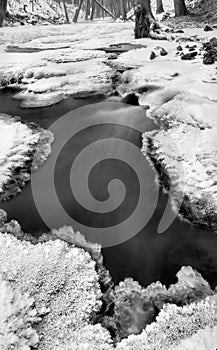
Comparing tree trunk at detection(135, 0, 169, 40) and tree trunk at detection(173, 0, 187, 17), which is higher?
tree trunk at detection(173, 0, 187, 17)

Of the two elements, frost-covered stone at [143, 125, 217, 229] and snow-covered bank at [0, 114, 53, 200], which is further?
snow-covered bank at [0, 114, 53, 200]

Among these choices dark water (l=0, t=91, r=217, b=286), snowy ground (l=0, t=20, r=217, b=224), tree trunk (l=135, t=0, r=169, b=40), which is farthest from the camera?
tree trunk (l=135, t=0, r=169, b=40)

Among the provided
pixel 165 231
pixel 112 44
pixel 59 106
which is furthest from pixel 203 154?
pixel 112 44

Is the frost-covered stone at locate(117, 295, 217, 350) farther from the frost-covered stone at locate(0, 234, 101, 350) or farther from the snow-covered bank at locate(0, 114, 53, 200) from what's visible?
the snow-covered bank at locate(0, 114, 53, 200)

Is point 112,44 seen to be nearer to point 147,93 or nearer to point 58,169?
point 147,93

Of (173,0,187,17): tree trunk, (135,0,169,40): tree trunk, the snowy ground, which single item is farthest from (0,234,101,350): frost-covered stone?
(173,0,187,17): tree trunk

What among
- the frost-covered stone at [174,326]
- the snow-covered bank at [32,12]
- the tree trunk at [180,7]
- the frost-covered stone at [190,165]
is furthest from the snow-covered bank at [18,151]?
the snow-covered bank at [32,12]

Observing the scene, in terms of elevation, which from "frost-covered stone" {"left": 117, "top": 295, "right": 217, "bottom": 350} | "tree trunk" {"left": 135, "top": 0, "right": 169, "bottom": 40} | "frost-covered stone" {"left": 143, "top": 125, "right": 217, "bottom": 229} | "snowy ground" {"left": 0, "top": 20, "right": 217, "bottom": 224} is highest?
"tree trunk" {"left": 135, "top": 0, "right": 169, "bottom": 40}
